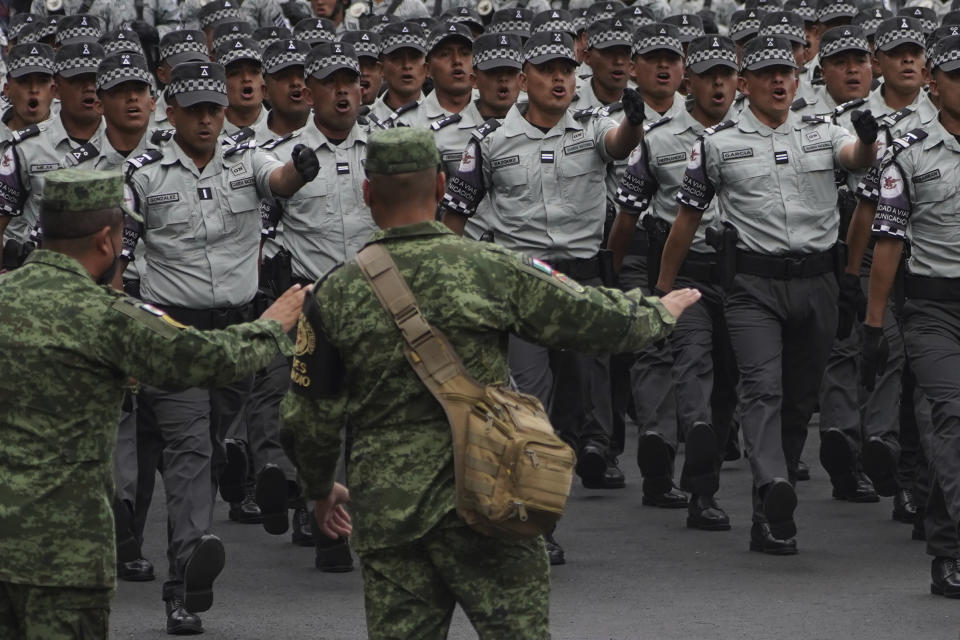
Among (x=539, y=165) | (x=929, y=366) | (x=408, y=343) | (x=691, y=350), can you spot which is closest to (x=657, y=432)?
(x=691, y=350)

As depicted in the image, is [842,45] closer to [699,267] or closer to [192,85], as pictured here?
[699,267]

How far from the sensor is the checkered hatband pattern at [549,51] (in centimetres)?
1034

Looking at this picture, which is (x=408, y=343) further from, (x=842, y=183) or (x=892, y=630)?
(x=842, y=183)

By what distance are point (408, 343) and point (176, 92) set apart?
13.0 ft

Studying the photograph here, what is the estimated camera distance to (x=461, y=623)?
819 cm

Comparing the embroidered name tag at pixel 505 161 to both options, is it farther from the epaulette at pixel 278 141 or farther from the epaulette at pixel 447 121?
the epaulette at pixel 447 121

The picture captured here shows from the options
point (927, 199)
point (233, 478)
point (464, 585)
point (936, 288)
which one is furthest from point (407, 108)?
point (464, 585)

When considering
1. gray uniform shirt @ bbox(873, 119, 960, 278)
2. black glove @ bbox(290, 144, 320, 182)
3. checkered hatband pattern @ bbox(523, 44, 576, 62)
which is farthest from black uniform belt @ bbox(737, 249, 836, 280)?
black glove @ bbox(290, 144, 320, 182)

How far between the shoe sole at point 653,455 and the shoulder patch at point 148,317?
16.0ft

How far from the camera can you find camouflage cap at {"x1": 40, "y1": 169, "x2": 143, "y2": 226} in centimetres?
560

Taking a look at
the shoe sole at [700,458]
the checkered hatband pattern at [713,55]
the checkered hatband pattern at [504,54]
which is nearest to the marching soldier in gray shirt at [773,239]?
the shoe sole at [700,458]

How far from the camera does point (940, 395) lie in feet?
26.9

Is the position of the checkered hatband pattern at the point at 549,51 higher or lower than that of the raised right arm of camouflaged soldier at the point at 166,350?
higher

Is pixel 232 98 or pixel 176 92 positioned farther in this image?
pixel 232 98
